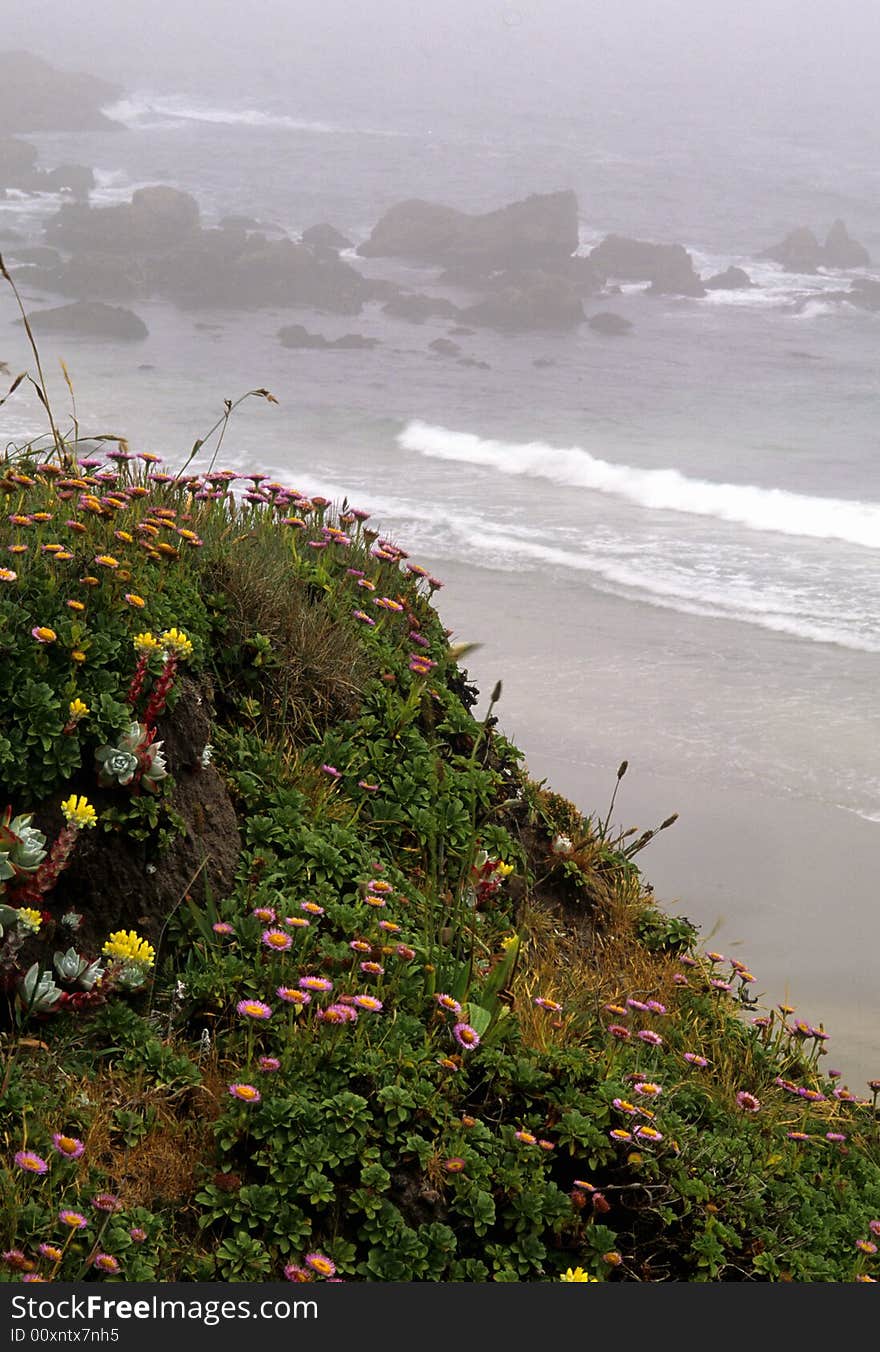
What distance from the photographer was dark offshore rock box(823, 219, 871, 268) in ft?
145

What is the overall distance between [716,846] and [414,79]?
6155cm

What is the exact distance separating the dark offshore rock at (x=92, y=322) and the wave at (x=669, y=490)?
11654mm

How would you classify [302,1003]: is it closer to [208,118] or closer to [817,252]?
[817,252]

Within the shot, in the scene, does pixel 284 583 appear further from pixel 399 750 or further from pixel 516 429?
pixel 516 429

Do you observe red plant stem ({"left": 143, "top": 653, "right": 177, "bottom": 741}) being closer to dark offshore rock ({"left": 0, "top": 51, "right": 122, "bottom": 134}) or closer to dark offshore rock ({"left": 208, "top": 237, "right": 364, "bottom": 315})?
dark offshore rock ({"left": 208, "top": 237, "right": 364, "bottom": 315})

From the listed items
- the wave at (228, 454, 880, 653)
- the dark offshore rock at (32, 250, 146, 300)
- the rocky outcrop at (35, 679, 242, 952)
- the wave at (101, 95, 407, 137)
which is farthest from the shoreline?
the wave at (101, 95, 407, 137)

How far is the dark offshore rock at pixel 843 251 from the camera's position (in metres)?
44.2

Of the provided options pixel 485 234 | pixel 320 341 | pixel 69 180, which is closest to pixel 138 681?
pixel 320 341

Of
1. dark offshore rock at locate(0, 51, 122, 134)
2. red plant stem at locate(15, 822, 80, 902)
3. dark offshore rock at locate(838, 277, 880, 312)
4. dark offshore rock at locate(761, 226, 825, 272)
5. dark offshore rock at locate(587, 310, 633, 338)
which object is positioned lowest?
red plant stem at locate(15, 822, 80, 902)

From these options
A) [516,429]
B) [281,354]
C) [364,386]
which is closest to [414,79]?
[281,354]

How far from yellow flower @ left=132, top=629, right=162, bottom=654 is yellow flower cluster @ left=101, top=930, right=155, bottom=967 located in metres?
0.76

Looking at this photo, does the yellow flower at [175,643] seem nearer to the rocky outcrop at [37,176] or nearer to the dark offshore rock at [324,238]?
the dark offshore rock at [324,238]

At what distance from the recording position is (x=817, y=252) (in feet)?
148

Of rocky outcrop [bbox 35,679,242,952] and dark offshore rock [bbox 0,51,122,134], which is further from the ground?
dark offshore rock [bbox 0,51,122,134]
